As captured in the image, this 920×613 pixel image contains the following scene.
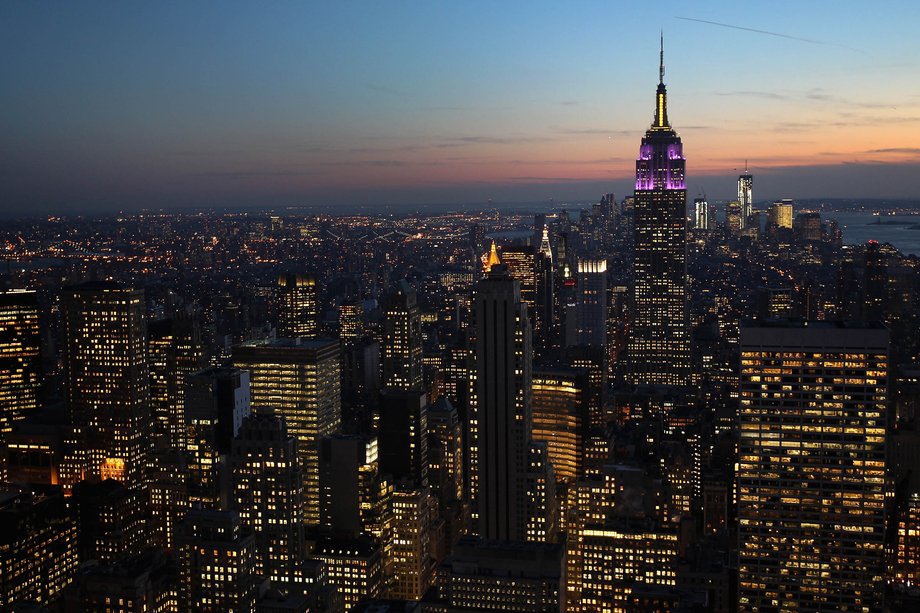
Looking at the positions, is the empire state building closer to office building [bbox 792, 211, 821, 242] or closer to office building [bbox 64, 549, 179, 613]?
office building [bbox 792, 211, 821, 242]

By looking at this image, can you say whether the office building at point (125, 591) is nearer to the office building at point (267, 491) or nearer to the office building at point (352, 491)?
the office building at point (267, 491)

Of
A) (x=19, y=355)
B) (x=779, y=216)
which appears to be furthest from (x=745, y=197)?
(x=19, y=355)

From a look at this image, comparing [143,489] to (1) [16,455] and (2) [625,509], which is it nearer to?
(1) [16,455]

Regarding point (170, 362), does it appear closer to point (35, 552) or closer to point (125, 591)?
point (35, 552)

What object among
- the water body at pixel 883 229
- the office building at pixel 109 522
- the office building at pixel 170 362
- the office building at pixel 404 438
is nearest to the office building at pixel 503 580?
the office building at pixel 404 438

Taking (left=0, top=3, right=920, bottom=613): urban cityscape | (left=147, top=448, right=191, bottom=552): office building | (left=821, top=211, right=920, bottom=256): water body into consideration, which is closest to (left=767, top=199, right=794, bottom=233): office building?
(left=0, top=3, right=920, bottom=613): urban cityscape

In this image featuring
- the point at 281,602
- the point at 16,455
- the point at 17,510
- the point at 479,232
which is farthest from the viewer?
the point at 479,232

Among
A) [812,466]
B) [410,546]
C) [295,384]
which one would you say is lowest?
[410,546]

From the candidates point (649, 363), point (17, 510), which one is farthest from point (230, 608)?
point (649, 363)
